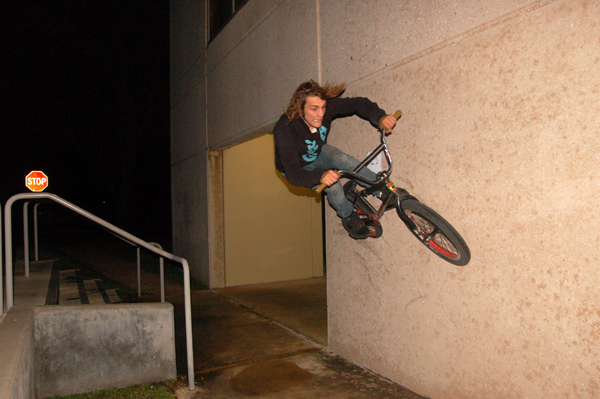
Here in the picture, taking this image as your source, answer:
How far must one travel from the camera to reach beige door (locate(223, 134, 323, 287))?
8.74 metres

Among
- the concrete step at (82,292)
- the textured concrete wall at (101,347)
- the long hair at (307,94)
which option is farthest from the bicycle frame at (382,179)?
the concrete step at (82,292)

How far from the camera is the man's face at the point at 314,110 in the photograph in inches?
144

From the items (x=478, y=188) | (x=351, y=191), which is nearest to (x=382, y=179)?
(x=351, y=191)

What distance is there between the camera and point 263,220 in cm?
895

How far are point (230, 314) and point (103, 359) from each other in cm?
281

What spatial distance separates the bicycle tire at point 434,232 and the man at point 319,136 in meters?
0.44

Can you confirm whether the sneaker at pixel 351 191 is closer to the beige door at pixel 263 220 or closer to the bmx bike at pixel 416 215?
the bmx bike at pixel 416 215

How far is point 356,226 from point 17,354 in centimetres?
265

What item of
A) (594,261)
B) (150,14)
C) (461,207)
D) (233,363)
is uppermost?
(150,14)

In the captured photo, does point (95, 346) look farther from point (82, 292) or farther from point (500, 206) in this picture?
point (500, 206)

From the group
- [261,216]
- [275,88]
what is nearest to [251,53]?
[275,88]

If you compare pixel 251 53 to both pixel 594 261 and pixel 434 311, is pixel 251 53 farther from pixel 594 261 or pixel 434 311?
pixel 594 261

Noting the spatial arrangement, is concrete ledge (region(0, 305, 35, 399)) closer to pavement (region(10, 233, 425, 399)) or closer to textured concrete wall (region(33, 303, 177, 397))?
textured concrete wall (region(33, 303, 177, 397))

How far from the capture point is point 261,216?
8930mm
